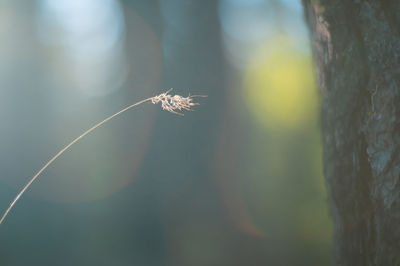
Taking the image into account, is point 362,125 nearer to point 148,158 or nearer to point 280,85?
point 148,158

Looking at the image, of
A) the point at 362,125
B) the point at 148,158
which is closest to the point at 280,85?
the point at 148,158

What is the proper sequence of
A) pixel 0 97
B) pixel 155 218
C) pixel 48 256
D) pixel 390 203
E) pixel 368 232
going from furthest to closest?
pixel 0 97
pixel 155 218
pixel 48 256
pixel 368 232
pixel 390 203

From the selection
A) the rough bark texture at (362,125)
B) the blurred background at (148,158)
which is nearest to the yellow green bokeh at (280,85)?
the blurred background at (148,158)

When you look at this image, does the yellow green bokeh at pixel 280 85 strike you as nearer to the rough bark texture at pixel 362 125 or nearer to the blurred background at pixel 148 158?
the blurred background at pixel 148 158

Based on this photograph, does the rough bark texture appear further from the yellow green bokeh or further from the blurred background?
the yellow green bokeh

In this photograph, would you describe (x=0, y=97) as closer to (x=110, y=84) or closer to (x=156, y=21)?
(x=110, y=84)

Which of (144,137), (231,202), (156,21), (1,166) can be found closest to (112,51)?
(156,21)

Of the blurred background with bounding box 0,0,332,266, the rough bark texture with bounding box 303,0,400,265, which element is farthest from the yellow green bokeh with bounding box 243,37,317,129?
the rough bark texture with bounding box 303,0,400,265
